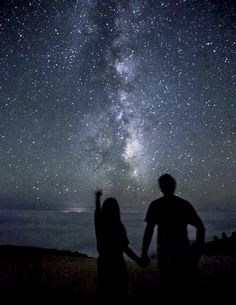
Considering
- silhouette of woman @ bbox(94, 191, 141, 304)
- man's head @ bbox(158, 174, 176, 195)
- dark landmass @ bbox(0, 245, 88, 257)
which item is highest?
man's head @ bbox(158, 174, 176, 195)

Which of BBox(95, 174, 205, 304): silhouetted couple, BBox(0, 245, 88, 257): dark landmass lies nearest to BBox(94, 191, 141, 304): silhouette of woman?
BBox(95, 174, 205, 304): silhouetted couple

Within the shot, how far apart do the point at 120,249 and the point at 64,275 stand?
6621 mm

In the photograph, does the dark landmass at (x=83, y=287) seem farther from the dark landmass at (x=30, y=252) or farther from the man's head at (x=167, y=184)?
Result: the dark landmass at (x=30, y=252)

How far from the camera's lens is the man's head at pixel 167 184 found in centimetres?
439

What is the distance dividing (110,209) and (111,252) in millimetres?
659

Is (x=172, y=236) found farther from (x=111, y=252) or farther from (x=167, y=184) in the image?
(x=111, y=252)

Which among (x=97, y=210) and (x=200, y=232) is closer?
(x=200, y=232)

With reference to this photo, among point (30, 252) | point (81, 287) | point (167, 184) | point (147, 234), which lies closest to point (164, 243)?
point (147, 234)

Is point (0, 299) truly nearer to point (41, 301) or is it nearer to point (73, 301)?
point (41, 301)

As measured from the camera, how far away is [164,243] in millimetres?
4227

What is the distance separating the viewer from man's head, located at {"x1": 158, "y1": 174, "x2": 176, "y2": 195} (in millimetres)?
4391

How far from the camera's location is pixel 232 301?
20.7 ft

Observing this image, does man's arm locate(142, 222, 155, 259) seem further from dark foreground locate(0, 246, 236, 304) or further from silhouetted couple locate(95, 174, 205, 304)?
dark foreground locate(0, 246, 236, 304)

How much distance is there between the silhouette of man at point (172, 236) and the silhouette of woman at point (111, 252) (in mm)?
643
